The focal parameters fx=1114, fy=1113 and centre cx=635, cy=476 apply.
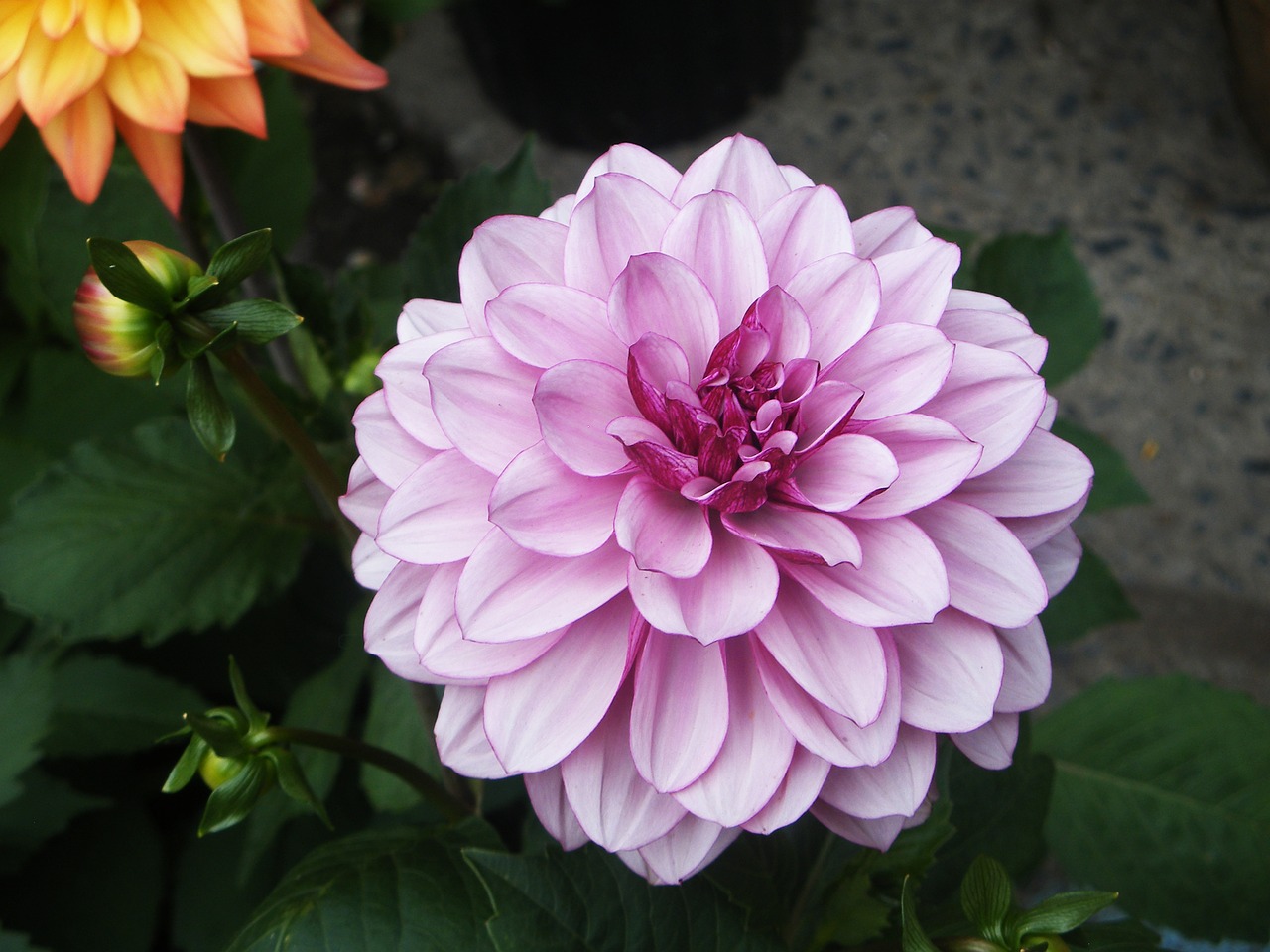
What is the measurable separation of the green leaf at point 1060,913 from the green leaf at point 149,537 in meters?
0.59

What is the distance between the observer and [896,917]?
0.60 metres

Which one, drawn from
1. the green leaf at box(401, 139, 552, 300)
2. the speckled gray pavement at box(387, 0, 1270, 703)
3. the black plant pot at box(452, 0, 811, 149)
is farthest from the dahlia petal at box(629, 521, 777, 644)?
the black plant pot at box(452, 0, 811, 149)

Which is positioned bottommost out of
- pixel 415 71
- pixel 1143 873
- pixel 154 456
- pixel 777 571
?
pixel 1143 873

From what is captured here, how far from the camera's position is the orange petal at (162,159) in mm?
659

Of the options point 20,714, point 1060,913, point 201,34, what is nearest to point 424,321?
point 201,34

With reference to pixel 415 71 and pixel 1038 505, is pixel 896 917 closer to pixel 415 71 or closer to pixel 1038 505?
pixel 1038 505

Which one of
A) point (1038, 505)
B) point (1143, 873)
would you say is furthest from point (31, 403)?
point (1143, 873)

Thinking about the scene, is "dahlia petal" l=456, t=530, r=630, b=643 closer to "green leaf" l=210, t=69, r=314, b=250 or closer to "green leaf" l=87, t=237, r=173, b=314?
"green leaf" l=87, t=237, r=173, b=314

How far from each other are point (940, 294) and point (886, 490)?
9 centimetres

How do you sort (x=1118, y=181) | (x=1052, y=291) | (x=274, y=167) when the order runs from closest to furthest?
(x=1052, y=291) → (x=274, y=167) → (x=1118, y=181)

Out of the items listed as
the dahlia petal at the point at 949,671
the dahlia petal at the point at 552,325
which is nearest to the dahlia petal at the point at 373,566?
the dahlia petal at the point at 552,325

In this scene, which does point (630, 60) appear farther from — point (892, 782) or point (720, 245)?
point (892, 782)

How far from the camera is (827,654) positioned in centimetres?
43

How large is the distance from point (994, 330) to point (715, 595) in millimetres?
175
